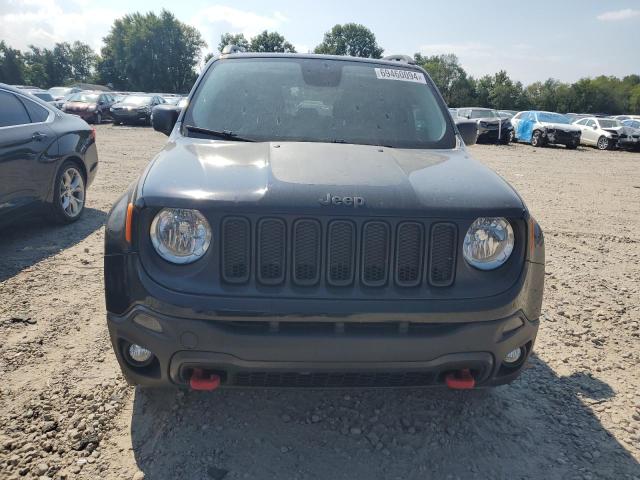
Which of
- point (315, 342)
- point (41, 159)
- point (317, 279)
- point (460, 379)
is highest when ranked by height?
point (41, 159)

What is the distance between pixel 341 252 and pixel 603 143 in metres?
25.6

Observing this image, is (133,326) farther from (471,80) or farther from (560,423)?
(471,80)

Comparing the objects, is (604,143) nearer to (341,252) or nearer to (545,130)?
(545,130)

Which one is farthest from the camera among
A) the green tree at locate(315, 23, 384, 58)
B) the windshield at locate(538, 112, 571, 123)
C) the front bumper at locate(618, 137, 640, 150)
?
the green tree at locate(315, 23, 384, 58)

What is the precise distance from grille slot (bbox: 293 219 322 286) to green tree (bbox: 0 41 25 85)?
9146cm

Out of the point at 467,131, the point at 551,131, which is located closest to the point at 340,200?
the point at 467,131

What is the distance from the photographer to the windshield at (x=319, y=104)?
10.8ft

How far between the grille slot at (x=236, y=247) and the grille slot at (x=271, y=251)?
5cm

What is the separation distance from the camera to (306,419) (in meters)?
2.77

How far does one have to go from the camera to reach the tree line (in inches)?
2943

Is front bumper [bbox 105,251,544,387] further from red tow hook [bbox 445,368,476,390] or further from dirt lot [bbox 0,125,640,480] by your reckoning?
dirt lot [bbox 0,125,640,480]

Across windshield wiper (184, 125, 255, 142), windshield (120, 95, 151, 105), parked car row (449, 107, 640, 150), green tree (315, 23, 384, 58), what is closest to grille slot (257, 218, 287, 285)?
windshield wiper (184, 125, 255, 142)

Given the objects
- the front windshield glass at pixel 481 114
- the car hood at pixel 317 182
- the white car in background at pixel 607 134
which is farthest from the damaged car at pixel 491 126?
the car hood at pixel 317 182

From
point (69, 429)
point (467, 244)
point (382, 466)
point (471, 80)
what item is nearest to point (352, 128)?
point (467, 244)
